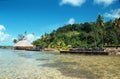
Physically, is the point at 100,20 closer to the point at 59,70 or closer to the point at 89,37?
the point at 89,37

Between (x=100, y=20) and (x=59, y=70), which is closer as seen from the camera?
(x=59, y=70)

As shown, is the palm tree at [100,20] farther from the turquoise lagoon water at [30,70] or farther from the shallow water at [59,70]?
the shallow water at [59,70]

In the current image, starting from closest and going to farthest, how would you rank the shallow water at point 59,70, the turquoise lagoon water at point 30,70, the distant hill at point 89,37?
1. the turquoise lagoon water at point 30,70
2. the shallow water at point 59,70
3. the distant hill at point 89,37

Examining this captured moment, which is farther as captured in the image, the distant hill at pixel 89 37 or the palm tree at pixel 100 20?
the distant hill at pixel 89 37

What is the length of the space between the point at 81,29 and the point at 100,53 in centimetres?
11450

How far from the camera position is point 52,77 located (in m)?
17.4

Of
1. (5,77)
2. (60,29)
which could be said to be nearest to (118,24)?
(5,77)

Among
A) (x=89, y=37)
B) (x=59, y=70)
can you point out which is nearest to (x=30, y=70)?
(x=59, y=70)

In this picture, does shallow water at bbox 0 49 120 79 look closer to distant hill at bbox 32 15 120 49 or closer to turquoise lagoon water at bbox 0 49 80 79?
turquoise lagoon water at bbox 0 49 80 79

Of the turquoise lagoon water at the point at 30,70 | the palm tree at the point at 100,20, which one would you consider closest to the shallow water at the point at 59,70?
the turquoise lagoon water at the point at 30,70

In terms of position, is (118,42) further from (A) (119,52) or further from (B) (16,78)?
(B) (16,78)

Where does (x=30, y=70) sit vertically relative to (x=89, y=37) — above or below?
below

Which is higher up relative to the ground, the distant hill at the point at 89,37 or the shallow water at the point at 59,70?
the distant hill at the point at 89,37

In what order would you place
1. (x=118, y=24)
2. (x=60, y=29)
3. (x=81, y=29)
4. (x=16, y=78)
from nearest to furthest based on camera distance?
1. (x=16, y=78)
2. (x=118, y=24)
3. (x=81, y=29)
4. (x=60, y=29)
